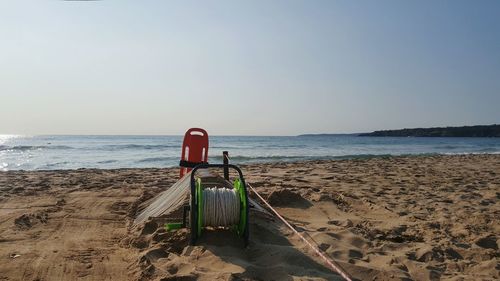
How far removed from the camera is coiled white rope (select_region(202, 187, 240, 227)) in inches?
185

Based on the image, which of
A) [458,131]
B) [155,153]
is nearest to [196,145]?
[155,153]

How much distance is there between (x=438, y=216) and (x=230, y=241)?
3.88 metres

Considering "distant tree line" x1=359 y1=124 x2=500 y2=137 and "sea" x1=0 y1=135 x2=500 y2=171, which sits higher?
"distant tree line" x1=359 y1=124 x2=500 y2=137

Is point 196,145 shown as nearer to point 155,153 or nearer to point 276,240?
point 276,240

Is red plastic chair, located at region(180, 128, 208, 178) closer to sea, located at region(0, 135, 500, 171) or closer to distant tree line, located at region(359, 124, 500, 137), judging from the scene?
sea, located at region(0, 135, 500, 171)

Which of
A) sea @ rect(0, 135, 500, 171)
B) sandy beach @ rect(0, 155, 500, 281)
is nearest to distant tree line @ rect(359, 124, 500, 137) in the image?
sea @ rect(0, 135, 500, 171)

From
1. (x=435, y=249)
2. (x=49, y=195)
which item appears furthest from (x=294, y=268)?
(x=49, y=195)

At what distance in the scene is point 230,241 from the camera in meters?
4.90

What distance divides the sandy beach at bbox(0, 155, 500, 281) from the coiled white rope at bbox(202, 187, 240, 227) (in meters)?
0.29

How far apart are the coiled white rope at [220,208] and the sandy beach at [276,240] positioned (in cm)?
29

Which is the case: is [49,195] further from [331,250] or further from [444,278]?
[444,278]

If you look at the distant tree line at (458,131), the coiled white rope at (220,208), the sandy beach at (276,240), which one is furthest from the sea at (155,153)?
the distant tree line at (458,131)

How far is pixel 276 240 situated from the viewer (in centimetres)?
516

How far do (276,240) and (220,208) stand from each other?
930mm
